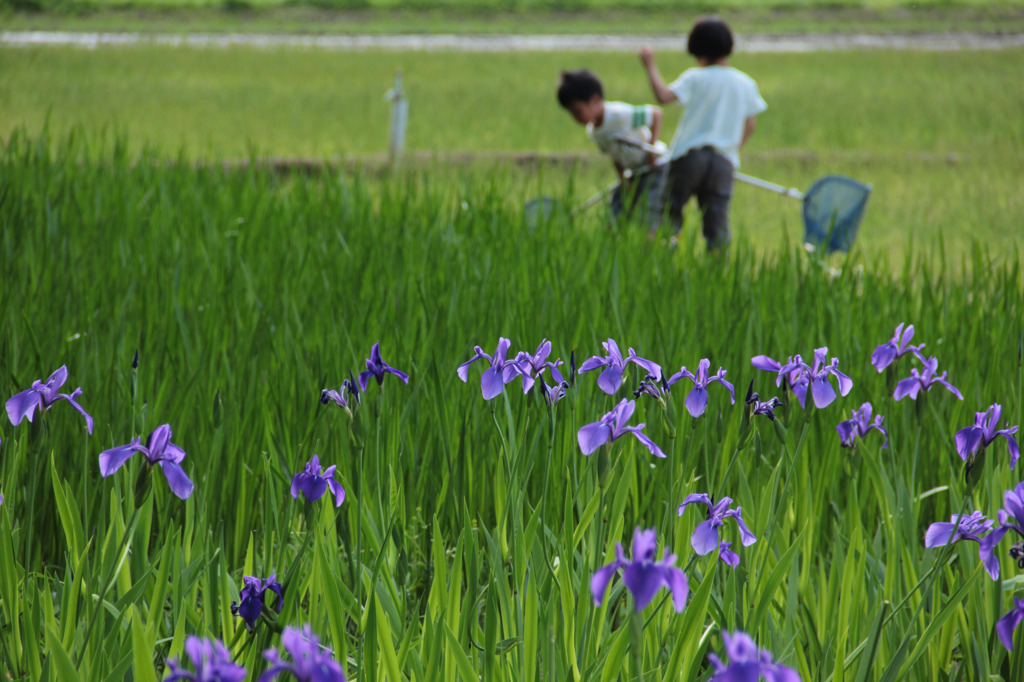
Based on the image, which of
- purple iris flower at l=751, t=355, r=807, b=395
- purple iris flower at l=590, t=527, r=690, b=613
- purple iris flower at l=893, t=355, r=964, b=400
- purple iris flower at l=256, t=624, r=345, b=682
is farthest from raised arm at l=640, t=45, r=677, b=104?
purple iris flower at l=256, t=624, r=345, b=682

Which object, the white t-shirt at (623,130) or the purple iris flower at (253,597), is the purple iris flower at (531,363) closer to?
the purple iris flower at (253,597)

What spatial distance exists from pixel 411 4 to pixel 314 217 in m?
24.1

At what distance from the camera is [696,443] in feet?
4.79

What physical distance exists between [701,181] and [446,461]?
124 inches

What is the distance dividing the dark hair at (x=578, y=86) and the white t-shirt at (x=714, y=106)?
0.51m

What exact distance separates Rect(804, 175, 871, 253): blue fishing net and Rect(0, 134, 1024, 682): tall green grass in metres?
1.11

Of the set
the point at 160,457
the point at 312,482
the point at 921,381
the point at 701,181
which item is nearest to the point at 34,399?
the point at 160,457

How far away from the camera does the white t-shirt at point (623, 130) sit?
454 centimetres

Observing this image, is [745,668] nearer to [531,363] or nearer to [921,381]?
[531,363]

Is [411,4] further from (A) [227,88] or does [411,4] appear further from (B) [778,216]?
(B) [778,216]

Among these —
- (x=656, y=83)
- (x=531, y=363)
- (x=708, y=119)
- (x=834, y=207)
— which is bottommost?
(x=834, y=207)

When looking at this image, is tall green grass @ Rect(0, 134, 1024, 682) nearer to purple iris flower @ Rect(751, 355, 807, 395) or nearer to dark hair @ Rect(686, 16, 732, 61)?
purple iris flower @ Rect(751, 355, 807, 395)

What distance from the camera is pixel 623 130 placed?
4.63 metres

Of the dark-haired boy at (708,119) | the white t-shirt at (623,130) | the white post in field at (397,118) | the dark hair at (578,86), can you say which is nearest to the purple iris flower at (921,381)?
the dark-haired boy at (708,119)
